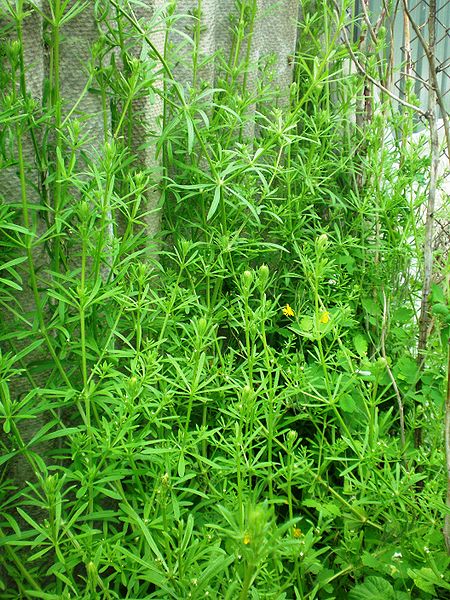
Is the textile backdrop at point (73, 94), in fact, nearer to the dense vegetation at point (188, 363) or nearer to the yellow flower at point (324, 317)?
the dense vegetation at point (188, 363)

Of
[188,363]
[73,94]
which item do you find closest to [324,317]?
[188,363]

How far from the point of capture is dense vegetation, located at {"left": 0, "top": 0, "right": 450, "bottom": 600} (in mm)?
1810

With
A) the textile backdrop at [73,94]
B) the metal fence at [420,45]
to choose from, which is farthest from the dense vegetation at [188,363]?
the metal fence at [420,45]

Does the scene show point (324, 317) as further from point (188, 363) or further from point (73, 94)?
A: point (73, 94)

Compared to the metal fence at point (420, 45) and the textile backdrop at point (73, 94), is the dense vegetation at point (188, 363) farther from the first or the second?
the metal fence at point (420, 45)

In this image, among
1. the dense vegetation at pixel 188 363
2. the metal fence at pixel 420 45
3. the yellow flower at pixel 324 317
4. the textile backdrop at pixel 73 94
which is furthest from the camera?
the metal fence at pixel 420 45

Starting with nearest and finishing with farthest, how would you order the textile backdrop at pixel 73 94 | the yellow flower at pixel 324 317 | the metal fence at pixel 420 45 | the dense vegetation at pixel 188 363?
the dense vegetation at pixel 188 363 < the textile backdrop at pixel 73 94 < the yellow flower at pixel 324 317 < the metal fence at pixel 420 45

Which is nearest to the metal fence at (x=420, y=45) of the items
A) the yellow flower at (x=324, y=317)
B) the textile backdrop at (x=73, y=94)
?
the textile backdrop at (x=73, y=94)

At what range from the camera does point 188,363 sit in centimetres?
206

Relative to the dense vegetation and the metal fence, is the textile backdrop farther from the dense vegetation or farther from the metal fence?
the metal fence

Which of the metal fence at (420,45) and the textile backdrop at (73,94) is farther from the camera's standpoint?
the metal fence at (420,45)

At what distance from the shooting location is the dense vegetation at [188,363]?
181cm

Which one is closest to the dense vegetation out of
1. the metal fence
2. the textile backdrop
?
the textile backdrop

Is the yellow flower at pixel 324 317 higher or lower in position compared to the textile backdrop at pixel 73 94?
lower
